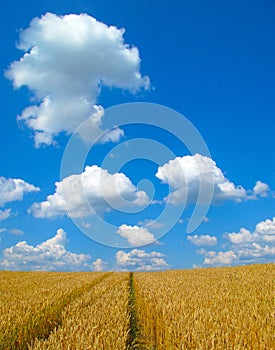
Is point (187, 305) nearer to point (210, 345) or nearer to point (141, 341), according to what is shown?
point (141, 341)

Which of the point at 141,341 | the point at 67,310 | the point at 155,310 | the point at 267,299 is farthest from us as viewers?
the point at 267,299

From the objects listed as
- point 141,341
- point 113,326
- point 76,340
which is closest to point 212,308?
point 141,341

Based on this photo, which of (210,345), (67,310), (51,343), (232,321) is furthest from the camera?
(67,310)

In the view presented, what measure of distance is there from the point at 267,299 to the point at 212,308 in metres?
3.33

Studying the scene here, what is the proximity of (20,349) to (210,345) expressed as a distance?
12.1 ft

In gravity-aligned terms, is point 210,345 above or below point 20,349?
above

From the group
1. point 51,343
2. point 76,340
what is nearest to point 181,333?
point 76,340

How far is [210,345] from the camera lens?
194 inches

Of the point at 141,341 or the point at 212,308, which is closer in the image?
the point at 141,341

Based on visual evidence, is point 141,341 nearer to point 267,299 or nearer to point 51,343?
point 51,343

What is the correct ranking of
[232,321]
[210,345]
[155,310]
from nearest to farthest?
[210,345], [232,321], [155,310]

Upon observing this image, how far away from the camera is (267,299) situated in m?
10.5

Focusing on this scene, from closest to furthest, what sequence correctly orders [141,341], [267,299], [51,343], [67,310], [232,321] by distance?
[51,343] < [232,321] < [141,341] < [67,310] < [267,299]

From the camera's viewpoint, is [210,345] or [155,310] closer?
[210,345]
